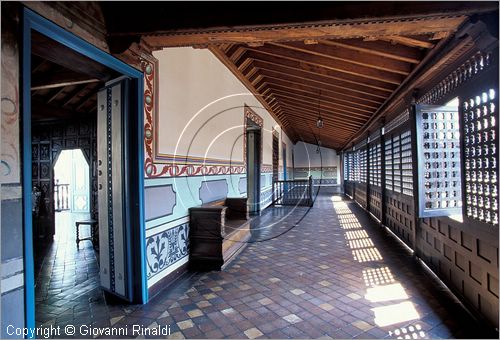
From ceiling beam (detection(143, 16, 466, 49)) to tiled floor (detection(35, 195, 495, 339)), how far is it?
205 cm

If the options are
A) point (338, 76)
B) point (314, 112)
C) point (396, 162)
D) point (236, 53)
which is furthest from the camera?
point (314, 112)

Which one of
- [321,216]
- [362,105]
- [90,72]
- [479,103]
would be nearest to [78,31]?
[90,72]

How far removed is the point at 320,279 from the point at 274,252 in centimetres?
107

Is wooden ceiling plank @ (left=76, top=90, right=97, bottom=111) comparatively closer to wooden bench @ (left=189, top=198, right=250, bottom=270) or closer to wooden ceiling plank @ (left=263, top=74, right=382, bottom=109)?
wooden bench @ (left=189, top=198, right=250, bottom=270)

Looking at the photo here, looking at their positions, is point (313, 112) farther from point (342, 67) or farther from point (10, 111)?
point (10, 111)

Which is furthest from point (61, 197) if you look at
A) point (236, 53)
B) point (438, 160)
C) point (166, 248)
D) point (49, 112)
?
point (438, 160)

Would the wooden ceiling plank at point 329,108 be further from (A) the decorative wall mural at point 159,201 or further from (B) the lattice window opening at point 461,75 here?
(A) the decorative wall mural at point 159,201

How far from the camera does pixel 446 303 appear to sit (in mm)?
2350

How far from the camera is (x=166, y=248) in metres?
2.84

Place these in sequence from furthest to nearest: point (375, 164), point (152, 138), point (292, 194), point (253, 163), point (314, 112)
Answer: point (292, 194) → point (314, 112) → point (253, 163) → point (375, 164) → point (152, 138)

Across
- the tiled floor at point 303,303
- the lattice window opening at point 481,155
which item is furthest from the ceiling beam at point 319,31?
the tiled floor at point 303,303

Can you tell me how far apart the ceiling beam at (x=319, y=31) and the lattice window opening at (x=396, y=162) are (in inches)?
113

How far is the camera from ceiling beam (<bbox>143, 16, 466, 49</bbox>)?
67.1 inches

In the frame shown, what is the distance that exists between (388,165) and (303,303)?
3663 millimetres
